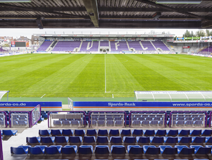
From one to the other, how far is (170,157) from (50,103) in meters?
9.87

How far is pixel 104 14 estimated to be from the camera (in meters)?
6.32

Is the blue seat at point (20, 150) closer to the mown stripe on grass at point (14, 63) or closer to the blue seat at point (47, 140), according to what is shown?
the blue seat at point (47, 140)

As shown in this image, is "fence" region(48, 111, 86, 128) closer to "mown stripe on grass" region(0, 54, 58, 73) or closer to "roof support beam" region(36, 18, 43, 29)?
"roof support beam" region(36, 18, 43, 29)

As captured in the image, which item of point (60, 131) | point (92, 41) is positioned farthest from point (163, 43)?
point (60, 131)

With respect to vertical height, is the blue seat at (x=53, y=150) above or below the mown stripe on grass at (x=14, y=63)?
below

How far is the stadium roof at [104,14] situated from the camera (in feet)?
17.7

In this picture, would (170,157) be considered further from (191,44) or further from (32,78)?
(191,44)

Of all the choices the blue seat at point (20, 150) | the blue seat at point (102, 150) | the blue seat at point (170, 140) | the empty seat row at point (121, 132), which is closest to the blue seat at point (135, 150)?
the blue seat at point (102, 150)

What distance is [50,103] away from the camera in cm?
1296

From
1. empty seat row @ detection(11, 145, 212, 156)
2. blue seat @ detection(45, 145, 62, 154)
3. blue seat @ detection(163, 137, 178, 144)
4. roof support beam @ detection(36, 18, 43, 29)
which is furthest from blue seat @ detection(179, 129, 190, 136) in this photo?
roof support beam @ detection(36, 18, 43, 29)

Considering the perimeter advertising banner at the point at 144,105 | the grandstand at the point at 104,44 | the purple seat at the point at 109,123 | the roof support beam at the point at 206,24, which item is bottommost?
the perimeter advertising banner at the point at 144,105

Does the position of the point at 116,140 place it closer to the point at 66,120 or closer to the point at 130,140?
the point at 130,140

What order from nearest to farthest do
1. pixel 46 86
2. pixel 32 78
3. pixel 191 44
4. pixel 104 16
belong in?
pixel 104 16
pixel 46 86
pixel 32 78
pixel 191 44

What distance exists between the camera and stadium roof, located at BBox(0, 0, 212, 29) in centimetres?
541
